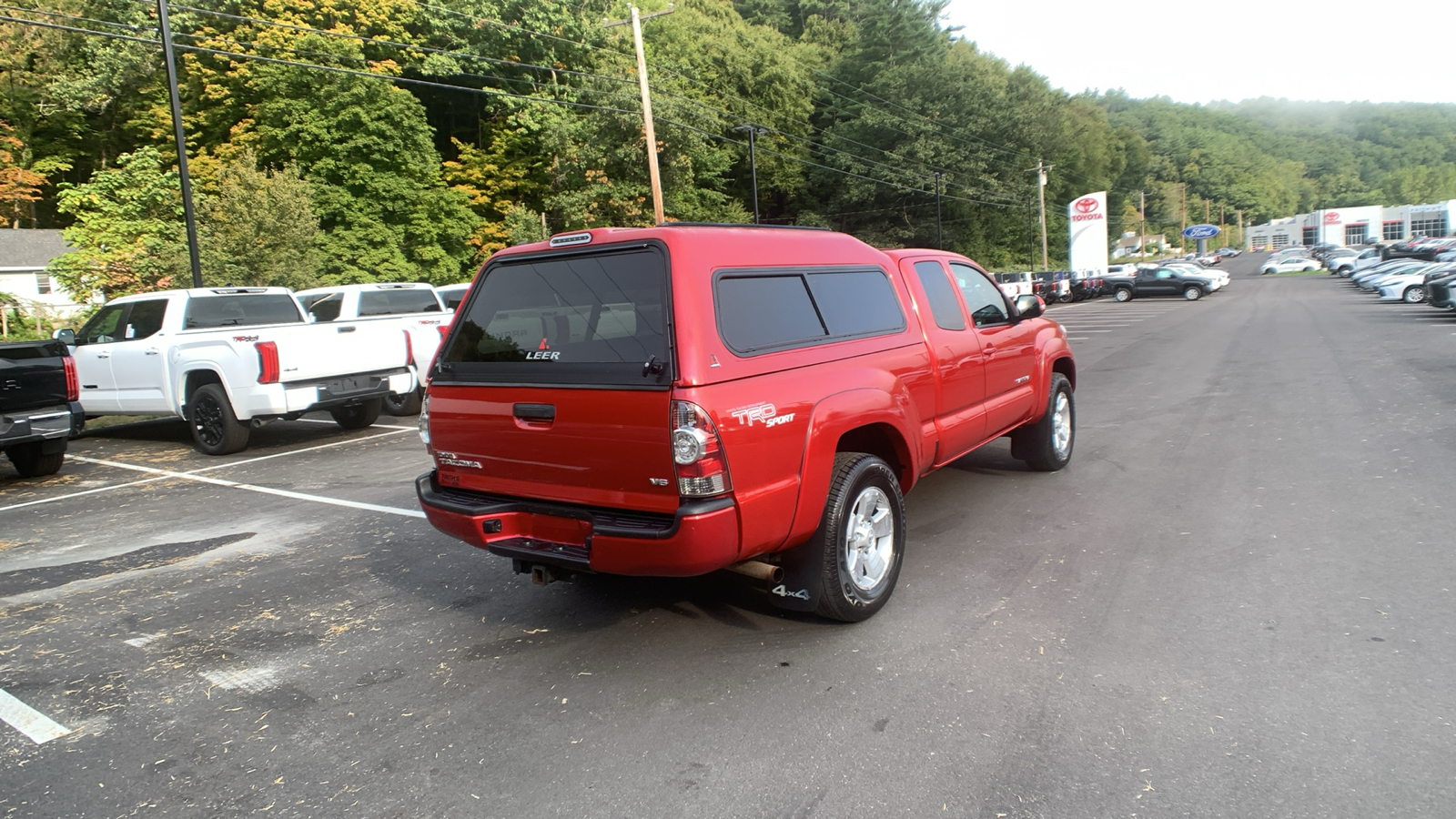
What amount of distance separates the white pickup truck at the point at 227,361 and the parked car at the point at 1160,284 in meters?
→ 38.1

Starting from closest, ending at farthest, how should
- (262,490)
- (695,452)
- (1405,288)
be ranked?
(695,452) < (262,490) < (1405,288)

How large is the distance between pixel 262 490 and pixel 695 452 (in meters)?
6.48

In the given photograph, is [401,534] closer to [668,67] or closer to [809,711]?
[809,711]

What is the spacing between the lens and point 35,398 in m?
8.83

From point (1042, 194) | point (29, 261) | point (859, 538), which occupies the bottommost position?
point (859, 538)

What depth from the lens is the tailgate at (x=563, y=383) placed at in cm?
376

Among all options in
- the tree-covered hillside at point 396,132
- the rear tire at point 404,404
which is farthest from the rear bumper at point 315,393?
the tree-covered hillside at point 396,132

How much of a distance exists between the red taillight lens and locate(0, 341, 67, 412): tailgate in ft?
5.82

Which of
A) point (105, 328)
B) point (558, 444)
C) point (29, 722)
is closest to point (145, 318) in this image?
point (105, 328)

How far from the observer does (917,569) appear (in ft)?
17.1

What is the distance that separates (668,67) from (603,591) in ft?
140

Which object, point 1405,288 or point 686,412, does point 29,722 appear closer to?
point 686,412

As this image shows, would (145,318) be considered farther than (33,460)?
Yes

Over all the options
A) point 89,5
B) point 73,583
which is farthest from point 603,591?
point 89,5
